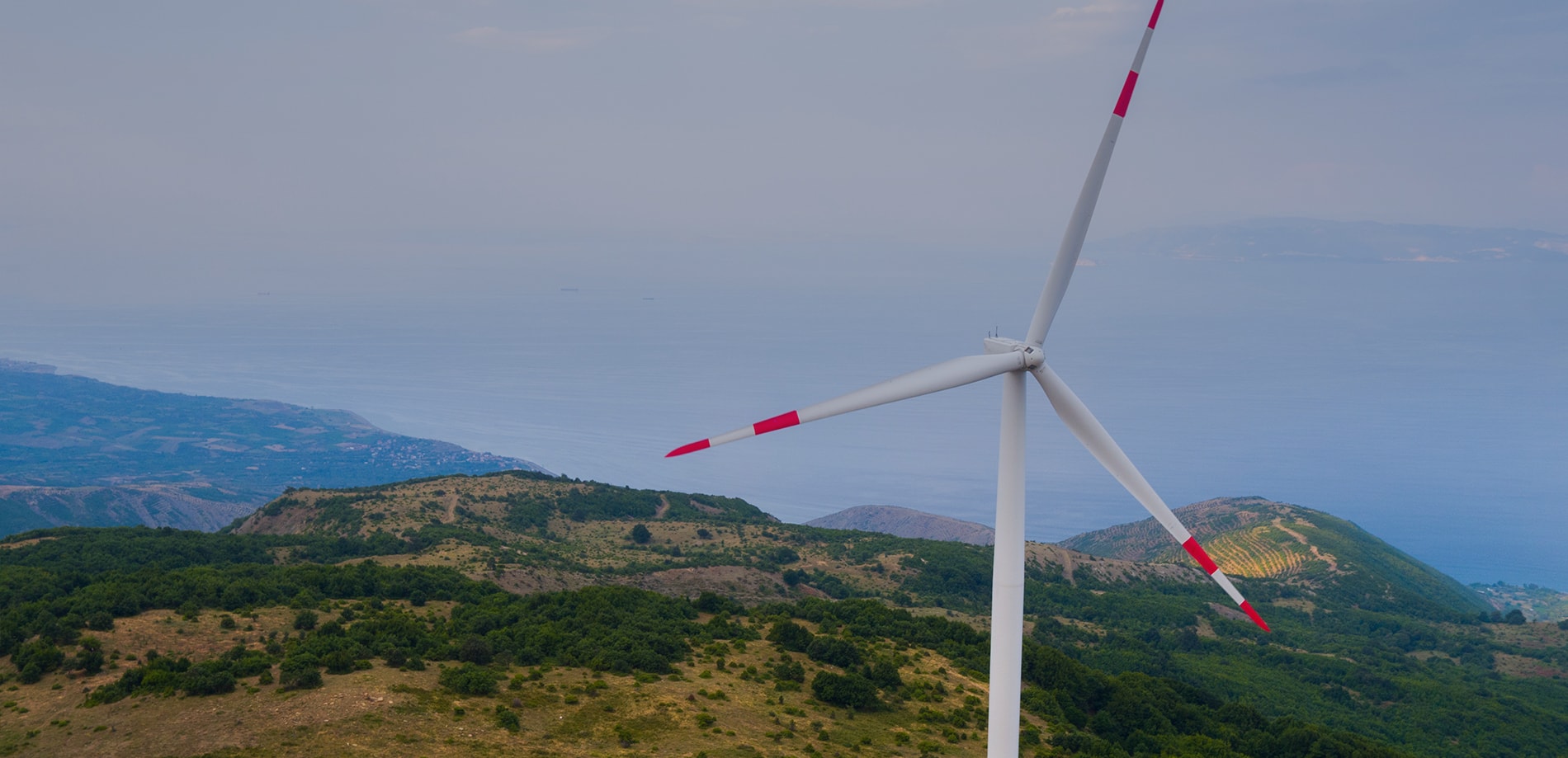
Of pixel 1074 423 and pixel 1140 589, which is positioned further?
pixel 1140 589

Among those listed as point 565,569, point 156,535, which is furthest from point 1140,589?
point 156,535

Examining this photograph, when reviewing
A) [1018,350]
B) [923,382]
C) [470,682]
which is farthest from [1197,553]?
[470,682]

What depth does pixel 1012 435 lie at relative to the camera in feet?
99.1

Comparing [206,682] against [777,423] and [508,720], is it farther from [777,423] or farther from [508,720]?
[777,423]

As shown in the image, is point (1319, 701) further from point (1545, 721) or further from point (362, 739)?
point (362, 739)

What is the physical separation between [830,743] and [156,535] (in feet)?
301

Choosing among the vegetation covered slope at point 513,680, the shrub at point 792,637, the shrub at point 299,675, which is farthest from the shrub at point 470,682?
the shrub at point 792,637

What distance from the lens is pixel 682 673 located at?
6172cm

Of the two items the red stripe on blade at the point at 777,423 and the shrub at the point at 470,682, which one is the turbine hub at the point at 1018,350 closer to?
the red stripe on blade at the point at 777,423

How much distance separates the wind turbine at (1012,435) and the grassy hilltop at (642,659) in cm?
2503

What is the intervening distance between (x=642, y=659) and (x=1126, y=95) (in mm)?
46294

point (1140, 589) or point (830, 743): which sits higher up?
point (1140, 589)

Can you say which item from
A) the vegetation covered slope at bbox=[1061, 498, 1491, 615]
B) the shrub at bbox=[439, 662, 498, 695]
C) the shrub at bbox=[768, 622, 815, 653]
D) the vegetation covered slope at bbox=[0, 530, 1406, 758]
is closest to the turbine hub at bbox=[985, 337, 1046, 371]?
the vegetation covered slope at bbox=[0, 530, 1406, 758]

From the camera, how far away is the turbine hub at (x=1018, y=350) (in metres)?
29.9
